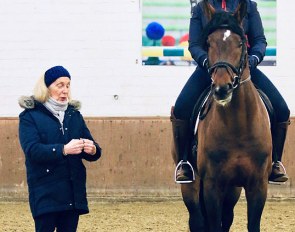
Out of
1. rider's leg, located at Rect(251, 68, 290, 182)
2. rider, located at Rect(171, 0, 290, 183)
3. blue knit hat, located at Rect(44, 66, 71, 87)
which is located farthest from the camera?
rider's leg, located at Rect(251, 68, 290, 182)

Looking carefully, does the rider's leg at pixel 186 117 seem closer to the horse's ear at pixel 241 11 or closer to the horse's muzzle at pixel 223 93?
the horse's ear at pixel 241 11

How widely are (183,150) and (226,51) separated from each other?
1.69 m

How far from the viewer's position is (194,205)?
866 cm

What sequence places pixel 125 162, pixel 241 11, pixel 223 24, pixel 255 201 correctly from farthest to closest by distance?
pixel 125 162 < pixel 255 201 < pixel 241 11 < pixel 223 24

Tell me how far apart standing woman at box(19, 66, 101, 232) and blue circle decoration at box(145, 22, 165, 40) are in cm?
690

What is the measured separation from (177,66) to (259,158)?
6.42m

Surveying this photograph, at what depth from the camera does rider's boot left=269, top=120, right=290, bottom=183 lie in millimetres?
7914

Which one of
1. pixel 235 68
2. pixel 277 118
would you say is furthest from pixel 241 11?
pixel 277 118

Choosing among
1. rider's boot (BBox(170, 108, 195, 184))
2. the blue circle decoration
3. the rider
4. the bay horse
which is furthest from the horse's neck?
the blue circle decoration

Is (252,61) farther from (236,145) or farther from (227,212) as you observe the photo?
(227,212)

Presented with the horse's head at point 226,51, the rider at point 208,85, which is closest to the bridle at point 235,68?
the horse's head at point 226,51

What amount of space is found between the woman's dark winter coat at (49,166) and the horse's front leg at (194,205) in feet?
6.64

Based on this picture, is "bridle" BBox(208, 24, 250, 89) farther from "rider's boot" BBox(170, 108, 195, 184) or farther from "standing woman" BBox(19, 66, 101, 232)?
"rider's boot" BBox(170, 108, 195, 184)

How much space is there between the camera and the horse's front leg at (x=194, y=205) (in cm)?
857
